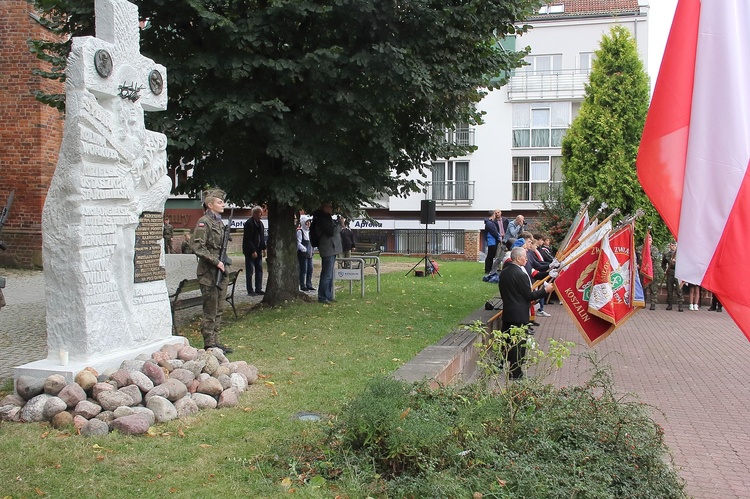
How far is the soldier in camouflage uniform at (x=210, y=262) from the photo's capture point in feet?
29.2

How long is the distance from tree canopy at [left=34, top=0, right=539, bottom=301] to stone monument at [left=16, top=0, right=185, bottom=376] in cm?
307

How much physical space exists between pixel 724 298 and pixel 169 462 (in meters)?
3.94

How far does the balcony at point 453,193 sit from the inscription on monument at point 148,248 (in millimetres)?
32987

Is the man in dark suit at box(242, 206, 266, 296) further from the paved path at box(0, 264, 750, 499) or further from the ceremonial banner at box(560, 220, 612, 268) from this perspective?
the ceremonial banner at box(560, 220, 612, 268)

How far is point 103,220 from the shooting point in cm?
727

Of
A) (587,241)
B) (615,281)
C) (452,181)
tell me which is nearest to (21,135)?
(587,241)

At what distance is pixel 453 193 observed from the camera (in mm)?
40875

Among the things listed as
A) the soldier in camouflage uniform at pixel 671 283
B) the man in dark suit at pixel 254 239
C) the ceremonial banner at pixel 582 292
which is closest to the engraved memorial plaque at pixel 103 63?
the ceremonial banner at pixel 582 292

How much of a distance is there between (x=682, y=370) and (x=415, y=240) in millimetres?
28007

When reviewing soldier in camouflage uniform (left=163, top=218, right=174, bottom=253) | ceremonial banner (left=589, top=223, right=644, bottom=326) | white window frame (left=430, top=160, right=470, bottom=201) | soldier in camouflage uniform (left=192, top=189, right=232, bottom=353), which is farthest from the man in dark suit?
white window frame (left=430, top=160, right=470, bottom=201)

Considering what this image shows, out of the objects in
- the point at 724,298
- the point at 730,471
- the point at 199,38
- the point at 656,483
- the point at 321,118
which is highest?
the point at 199,38

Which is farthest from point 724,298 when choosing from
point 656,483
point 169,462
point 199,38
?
point 199,38

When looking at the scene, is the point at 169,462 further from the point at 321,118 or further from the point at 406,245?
the point at 406,245

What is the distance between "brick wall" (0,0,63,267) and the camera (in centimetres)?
2059
